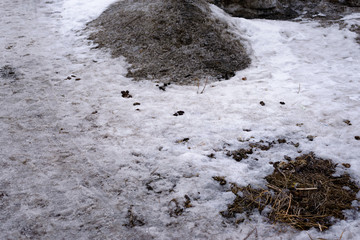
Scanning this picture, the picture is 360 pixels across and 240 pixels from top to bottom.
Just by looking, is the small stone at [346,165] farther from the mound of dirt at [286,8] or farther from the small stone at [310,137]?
the mound of dirt at [286,8]

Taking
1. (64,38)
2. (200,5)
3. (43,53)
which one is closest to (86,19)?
(64,38)

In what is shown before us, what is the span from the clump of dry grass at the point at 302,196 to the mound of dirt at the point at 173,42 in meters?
2.68

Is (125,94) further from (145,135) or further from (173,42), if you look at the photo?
(173,42)

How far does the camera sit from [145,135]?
11.1ft

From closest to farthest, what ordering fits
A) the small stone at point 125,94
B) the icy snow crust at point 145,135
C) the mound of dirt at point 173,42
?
the icy snow crust at point 145,135, the small stone at point 125,94, the mound of dirt at point 173,42

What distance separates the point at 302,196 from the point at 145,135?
206cm

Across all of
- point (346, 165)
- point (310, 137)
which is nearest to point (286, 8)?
point (310, 137)

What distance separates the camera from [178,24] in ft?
18.9

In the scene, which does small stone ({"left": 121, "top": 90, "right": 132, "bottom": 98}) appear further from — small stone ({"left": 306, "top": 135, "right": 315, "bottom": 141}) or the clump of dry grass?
small stone ({"left": 306, "top": 135, "right": 315, "bottom": 141})

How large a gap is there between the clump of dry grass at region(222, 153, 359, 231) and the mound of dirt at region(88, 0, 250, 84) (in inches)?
106

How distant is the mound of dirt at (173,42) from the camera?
5.06 m

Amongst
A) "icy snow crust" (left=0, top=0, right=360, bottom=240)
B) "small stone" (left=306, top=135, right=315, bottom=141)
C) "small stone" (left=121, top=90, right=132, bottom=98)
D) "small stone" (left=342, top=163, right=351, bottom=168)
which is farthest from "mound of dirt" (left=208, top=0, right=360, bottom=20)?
"small stone" (left=342, top=163, right=351, bottom=168)

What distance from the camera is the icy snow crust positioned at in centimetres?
226

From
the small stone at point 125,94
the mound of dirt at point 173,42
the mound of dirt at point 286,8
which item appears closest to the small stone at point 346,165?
the mound of dirt at point 173,42
